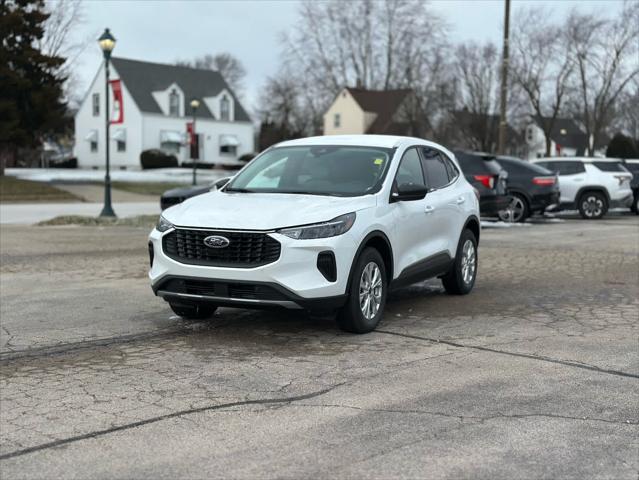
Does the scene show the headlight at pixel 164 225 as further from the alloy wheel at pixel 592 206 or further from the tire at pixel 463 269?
the alloy wheel at pixel 592 206

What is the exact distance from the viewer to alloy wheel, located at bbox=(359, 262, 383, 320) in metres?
6.85

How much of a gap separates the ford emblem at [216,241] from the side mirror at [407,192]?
1772 mm

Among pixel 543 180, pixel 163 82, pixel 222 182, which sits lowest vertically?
pixel 543 180

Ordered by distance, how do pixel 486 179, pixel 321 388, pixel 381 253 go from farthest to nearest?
pixel 486 179 → pixel 381 253 → pixel 321 388

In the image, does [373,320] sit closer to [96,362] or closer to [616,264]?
[96,362]

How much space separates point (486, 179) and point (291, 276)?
11.8 metres

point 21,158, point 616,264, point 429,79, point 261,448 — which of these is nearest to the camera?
point 261,448

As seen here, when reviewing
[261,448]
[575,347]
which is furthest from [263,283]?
[575,347]

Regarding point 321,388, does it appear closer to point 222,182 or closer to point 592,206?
point 222,182

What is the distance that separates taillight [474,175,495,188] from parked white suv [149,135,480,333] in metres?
8.92

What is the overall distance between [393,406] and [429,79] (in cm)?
5352

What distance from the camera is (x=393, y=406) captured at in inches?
195

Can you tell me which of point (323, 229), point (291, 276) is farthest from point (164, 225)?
point (323, 229)

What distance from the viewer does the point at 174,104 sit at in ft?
191
